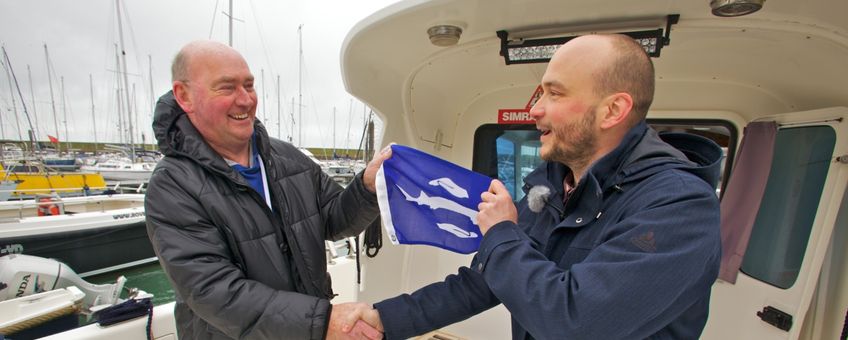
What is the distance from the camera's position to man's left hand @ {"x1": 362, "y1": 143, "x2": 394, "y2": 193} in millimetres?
2006

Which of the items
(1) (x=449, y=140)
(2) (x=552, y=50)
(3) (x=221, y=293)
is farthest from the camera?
(1) (x=449, y=140)

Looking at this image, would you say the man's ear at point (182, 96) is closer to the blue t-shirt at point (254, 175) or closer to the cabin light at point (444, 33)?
the blue t-shirt at point (254, 175)

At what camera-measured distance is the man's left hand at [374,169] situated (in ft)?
6.58

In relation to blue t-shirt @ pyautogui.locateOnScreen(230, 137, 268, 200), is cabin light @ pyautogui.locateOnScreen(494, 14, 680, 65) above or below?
above

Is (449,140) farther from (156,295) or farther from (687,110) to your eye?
(156,295)

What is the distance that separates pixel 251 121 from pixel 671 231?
1821mm

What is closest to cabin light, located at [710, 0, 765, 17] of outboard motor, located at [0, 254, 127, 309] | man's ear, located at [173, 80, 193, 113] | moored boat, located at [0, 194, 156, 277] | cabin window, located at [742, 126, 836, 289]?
cabin window, located at [742, 126, 836, 289]

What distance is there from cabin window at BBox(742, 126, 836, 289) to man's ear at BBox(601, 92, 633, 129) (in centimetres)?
214

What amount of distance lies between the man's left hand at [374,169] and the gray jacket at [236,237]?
0.13 feet

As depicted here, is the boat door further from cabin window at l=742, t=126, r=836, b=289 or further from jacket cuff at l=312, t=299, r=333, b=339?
jacket cuff at l=312, t=299, r=333, b=339

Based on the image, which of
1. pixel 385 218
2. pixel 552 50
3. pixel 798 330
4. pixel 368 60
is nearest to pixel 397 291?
pixel 385 218

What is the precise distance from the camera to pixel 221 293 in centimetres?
145

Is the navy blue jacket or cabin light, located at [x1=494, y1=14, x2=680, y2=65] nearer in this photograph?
the navy blue jacket

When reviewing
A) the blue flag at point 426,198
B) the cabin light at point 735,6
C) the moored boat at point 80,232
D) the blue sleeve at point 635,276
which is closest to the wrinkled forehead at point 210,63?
the blue flag at point 426,198
